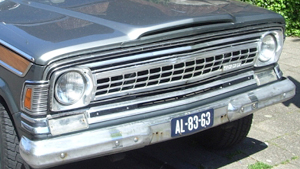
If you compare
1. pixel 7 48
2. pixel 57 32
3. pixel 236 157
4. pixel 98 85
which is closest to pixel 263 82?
pixel 236 157

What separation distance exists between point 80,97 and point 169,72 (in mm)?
660

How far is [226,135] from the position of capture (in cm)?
434

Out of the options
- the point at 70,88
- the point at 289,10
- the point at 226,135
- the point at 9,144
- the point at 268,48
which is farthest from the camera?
the point at 289,10

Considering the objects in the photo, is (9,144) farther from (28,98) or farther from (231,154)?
(231,154)

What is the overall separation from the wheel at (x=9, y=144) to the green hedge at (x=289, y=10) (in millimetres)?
6760

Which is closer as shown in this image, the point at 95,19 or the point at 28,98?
the point at 28,98

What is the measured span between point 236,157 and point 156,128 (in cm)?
140

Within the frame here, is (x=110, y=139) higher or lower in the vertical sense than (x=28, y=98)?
lower

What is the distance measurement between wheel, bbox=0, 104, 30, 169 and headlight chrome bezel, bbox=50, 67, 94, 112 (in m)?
0.45

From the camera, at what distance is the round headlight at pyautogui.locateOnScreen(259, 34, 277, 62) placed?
3.85 m

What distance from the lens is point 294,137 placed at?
4699 mm

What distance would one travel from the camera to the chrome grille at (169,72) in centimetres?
308

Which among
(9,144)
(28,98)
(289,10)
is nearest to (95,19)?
(28,98)

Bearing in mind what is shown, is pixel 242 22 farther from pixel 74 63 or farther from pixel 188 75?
pixel 74 63
